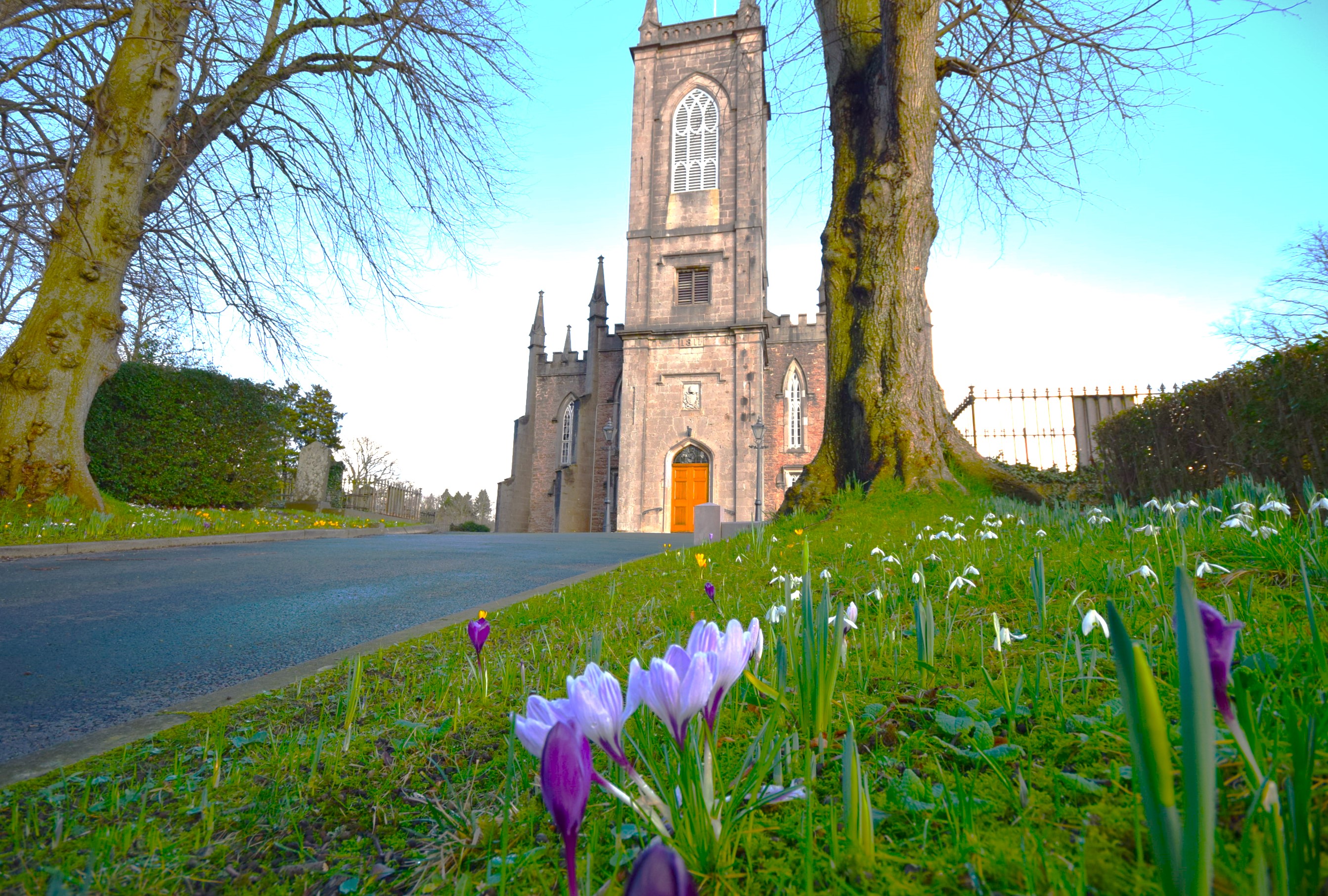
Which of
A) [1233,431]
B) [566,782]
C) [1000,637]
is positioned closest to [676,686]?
[566,782]

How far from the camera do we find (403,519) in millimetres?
28547

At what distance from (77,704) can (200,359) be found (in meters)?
17.9

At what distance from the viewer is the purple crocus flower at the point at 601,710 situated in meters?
0.81

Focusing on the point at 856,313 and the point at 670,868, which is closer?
the point at 670,868

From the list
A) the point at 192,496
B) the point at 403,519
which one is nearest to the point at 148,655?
the point at 192,496

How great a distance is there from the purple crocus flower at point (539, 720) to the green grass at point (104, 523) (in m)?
8.85

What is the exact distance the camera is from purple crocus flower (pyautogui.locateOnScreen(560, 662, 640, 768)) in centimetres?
81

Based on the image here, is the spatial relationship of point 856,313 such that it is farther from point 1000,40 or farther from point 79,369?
point 79,369

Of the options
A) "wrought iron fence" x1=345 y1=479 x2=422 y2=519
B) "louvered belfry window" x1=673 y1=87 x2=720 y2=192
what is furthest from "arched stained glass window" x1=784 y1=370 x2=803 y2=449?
"wrought iron fence" x1=345 y1=479 x2=422 y2=519

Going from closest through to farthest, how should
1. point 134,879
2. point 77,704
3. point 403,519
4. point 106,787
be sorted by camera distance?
1. point 134,879
2. point 106,787
3. point 77,704
4. point 403,519

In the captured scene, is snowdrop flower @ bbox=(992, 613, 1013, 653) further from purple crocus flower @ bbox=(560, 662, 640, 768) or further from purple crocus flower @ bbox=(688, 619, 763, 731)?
purple crocus flower @ bbox=(560, 662, 640, 768)

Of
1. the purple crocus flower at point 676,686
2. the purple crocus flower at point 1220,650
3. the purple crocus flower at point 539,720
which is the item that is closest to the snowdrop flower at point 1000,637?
the purple crocus flower at point 1220,650

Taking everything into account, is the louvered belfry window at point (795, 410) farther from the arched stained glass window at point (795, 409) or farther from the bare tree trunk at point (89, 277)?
the bare tree trunk at point (89, 277)

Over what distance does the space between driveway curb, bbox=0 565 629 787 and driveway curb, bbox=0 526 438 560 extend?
6259mm
